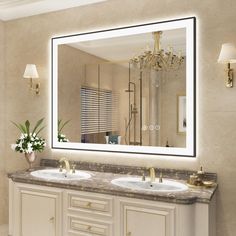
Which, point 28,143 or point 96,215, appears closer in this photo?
point 96,215

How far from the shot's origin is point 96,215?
7.49 ft

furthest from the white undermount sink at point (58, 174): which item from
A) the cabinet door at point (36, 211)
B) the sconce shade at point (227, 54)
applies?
the sconce shade at point (227, 54)

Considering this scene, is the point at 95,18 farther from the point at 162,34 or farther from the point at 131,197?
the point at 131,197

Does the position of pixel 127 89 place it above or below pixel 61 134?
above

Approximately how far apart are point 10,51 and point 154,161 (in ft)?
6.99

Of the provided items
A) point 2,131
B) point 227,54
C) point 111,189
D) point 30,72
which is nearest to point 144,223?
point 111,189

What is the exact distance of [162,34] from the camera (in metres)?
2.69

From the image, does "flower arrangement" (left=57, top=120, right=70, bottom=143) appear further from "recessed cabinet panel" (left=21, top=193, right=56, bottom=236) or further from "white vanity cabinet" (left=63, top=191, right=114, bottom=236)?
"white vanity cabinet" (left=63, top=191, right=114, bottom=236)

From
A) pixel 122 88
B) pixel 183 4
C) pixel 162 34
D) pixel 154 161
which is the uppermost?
pixel 183 4

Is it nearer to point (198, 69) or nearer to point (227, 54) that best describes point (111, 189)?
point (198, 69)

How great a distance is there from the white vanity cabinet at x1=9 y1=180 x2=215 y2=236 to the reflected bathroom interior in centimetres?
71

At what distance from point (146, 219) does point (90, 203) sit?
1.52 ft

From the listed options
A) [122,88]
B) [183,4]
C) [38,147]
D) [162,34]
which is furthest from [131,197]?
[183,4]

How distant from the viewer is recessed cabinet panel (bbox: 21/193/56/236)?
2.49 m
